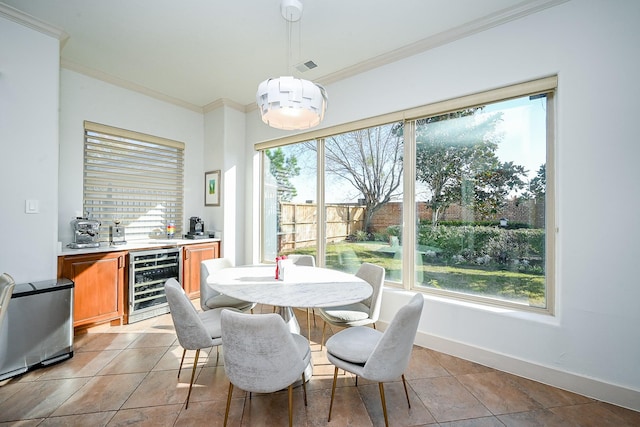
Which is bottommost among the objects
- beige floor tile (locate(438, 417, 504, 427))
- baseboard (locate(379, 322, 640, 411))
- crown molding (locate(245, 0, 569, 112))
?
beige floor tile (locate(438, 417, 504, 427))

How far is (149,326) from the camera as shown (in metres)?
3.07

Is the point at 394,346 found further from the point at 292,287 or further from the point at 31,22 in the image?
the point at 31,22

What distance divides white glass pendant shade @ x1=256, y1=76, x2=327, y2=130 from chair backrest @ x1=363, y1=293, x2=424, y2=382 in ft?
4.33

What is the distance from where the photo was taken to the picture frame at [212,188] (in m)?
4.16

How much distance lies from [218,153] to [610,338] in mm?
4663

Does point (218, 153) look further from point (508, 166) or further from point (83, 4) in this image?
point (508, 166)

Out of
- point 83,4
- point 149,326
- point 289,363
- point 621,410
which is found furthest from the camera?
point 149,326

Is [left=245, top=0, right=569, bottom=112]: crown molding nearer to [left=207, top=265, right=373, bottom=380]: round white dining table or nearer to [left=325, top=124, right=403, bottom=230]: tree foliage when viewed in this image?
[left=325, top=124, right=403, bottom=230]: tree foliage

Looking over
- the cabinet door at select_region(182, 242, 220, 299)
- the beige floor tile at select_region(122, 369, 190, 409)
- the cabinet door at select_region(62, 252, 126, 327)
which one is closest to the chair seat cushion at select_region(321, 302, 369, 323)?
the beige floor tile at select_region(122, 369, 190, 409)

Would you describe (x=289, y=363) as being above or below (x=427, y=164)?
below

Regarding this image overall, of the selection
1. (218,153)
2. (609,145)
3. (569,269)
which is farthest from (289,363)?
(218,153)

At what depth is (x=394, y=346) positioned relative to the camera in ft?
4.83

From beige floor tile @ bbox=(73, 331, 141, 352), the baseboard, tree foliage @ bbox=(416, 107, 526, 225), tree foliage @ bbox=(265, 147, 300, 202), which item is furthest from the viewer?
tree foliage @ bbox=(265, 147, 300, 202)

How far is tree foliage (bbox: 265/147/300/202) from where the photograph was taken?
3.98 meters
